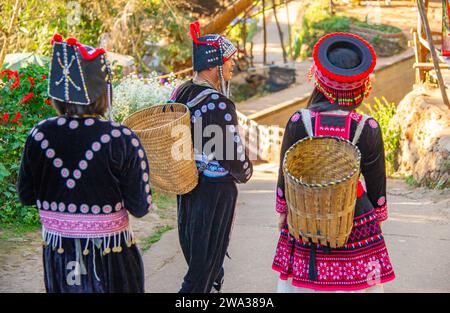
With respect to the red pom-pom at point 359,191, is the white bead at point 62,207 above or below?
above

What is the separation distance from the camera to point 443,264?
5836mm

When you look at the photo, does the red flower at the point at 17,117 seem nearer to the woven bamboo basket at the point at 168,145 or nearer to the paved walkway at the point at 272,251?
the paved walkway at the point at 272,251

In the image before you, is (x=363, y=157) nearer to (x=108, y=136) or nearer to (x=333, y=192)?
(x=333, y=192)

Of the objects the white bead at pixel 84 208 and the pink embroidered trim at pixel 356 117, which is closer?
the white bead at pixel 84 208

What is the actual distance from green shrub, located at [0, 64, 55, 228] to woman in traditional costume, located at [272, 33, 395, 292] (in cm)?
335

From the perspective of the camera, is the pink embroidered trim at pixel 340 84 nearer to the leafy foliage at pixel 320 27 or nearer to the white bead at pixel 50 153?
the white bead at pixel 50 153

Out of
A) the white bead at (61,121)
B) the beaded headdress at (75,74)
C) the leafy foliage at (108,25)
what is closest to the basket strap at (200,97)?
the beaded headdress at (75,74)

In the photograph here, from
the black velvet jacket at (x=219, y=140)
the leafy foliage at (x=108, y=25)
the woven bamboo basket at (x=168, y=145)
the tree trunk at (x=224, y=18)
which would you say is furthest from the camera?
the tree trunk at (x=224, y=18)

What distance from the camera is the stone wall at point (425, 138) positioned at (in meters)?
9.42

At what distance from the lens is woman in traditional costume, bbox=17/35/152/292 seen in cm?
348

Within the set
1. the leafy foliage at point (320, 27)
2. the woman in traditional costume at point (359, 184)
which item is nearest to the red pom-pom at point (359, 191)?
the woman in traditional costume at point (359, 184)

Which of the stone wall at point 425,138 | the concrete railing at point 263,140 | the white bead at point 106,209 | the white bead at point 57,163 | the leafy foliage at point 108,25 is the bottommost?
the concrete railing at point 263,140

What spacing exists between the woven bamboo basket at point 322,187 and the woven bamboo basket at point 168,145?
0.80m

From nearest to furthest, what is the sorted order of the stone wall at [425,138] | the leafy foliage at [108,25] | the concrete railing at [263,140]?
the stone wall at [425,138], the concrete railing at [263,140], the leafy foliage at [108,25]
